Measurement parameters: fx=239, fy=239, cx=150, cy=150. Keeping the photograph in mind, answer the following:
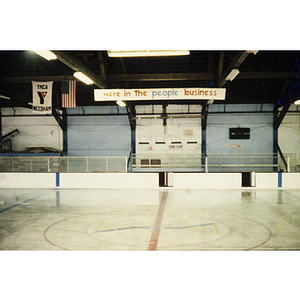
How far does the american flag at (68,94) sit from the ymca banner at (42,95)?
735mm

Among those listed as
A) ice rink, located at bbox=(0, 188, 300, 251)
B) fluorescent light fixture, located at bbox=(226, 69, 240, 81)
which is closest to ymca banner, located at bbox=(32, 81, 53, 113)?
ice rink, located at bbox=(0, 188, 300, 251)

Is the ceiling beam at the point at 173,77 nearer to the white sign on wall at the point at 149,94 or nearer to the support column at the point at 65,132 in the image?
the white sign on wall at the point at 149,94

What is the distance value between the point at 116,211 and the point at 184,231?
11.5ft

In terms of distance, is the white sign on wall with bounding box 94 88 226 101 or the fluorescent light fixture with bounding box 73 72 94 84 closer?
the white sign on wall with bounding box 94 88 226 101

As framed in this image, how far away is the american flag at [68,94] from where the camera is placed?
13430 mm

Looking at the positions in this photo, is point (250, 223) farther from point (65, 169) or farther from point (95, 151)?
point (95, 151)

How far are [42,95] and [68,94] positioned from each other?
53.3 inches

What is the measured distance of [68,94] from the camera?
13.5m

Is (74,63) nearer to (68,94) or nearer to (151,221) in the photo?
(68,94)

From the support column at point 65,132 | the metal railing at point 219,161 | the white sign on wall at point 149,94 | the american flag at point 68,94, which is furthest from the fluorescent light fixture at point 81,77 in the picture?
the support column at point 65,132

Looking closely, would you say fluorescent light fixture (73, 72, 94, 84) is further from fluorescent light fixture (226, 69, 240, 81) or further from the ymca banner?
fluorescent light fixture (226, 69, 240, 81)

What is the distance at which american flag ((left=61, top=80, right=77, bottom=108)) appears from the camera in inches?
529

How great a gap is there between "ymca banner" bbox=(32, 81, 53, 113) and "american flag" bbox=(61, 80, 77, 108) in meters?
0.73

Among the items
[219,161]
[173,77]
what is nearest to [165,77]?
[173,77]
